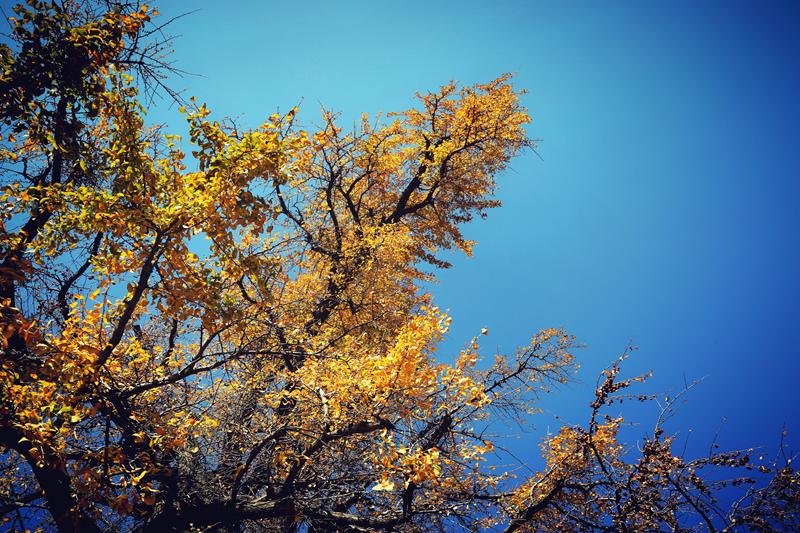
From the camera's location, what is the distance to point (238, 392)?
7.83 m

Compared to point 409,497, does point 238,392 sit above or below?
above

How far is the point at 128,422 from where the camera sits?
4.45 m

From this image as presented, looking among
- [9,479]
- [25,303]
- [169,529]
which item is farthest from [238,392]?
[25,303]

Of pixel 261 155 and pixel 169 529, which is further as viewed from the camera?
pixel 169 529

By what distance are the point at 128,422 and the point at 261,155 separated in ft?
10.6

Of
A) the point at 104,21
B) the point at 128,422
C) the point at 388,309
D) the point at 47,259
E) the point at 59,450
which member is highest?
the point at 388,309

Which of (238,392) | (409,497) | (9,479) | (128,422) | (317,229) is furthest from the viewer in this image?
(317,229)

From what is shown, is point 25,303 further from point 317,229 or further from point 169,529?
point 317,229

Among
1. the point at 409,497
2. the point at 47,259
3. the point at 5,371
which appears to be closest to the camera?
the point at 5,371

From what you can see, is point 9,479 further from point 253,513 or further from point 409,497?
point 409,497

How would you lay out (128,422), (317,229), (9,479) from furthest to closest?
(317,229)
(9,479)
(128,422)

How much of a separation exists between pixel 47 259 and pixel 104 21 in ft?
8.85

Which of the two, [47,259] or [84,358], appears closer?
[84,358]

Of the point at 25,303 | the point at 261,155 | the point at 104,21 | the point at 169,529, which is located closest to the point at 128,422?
the point at 25,303
